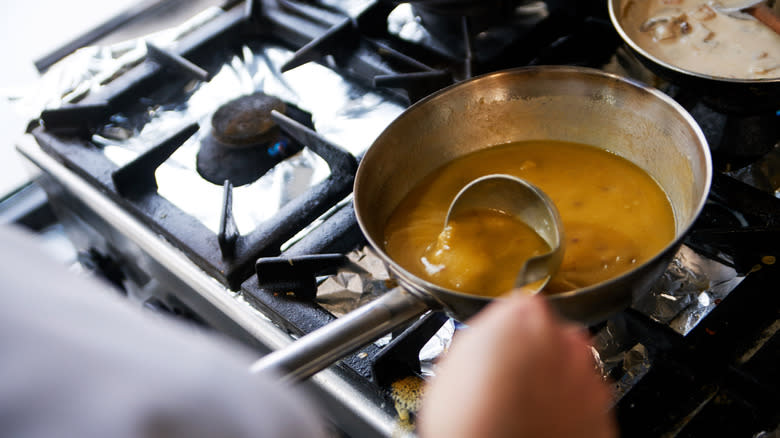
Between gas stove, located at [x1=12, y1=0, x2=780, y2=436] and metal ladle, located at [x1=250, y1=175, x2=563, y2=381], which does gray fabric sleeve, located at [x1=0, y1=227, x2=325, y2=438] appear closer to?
metal ladle, located at [x1=250, y1=175, x2=563, y2=381]

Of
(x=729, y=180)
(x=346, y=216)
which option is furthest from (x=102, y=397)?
(x=729, y=180)

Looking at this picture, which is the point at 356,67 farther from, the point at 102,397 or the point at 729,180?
the point at 102,397

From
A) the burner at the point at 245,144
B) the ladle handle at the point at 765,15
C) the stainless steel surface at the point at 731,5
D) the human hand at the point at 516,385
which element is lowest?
the burner at the point at 245,144

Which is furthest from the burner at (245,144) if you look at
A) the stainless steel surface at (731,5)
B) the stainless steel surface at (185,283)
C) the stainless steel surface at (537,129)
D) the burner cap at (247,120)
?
the stainless steel surface at (731,5)

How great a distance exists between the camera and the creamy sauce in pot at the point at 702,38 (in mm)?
895

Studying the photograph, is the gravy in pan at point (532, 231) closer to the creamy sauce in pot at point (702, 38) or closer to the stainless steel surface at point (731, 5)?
the creamy sauce in pot at point (702, 38)

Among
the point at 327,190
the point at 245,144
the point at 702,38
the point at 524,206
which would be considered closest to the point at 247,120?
the point at 245,144

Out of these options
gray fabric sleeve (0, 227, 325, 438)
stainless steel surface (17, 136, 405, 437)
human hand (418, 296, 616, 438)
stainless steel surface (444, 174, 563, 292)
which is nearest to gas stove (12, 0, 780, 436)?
stainless steel surface (17, 136, 405, 437)

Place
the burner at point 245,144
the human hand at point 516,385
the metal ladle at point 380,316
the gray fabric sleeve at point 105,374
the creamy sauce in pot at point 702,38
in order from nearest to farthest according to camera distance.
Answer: the gray fabric sleeve at point 105,374
the human hand at point 516,385
the metal ladle at point 380,316
the creamy sauce in pot at point 702,38
the burner at point 245,144

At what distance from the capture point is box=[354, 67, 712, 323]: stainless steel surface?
2.33 ft

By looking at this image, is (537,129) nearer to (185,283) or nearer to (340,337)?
(340,337)

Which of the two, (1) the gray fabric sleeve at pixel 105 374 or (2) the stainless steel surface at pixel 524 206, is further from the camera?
(2) the stainless steel surface at pixel 524 206

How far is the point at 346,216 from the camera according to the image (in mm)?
893

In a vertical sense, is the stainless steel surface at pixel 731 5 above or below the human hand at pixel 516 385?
below
